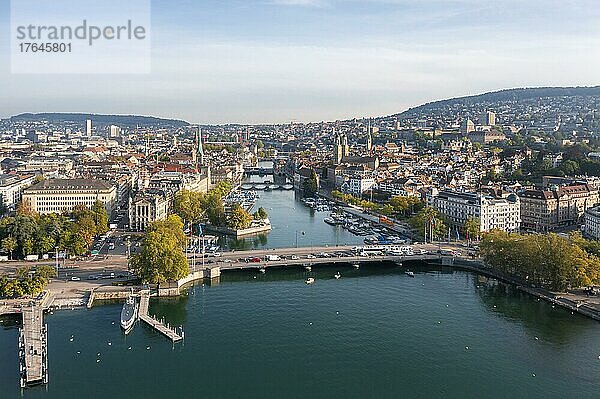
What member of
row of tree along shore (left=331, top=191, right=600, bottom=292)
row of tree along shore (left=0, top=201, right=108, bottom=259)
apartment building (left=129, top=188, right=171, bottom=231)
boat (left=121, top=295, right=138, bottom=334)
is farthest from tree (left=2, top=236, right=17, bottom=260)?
row of tree along shore (left=331, top=191, right=600, bottom=292)

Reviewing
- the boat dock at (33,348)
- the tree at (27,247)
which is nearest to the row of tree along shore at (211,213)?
the tree at (27,247)

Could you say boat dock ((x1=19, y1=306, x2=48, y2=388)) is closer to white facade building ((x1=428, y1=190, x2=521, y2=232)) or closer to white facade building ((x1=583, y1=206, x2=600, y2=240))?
white facade building ((x1=428, y1=190, x2=521, y2=232))

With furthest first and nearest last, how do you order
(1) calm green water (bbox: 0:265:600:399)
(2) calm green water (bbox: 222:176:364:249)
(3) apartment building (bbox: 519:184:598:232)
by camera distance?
(3) apartment building (bbox: 519:184:598:232), (2) calm green water (bbox: 222:176:364:249), (1) calm green water (bbox: 0:265:600:399)

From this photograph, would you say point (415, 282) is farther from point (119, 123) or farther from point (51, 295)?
point (119, 123)

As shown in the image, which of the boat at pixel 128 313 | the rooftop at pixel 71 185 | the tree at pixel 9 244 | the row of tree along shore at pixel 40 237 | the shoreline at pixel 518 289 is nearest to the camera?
the boat at pixel 128 313

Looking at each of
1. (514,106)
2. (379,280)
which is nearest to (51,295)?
(379,280)

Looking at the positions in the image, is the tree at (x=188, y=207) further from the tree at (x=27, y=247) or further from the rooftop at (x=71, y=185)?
the tree at (x=27, y=247)
